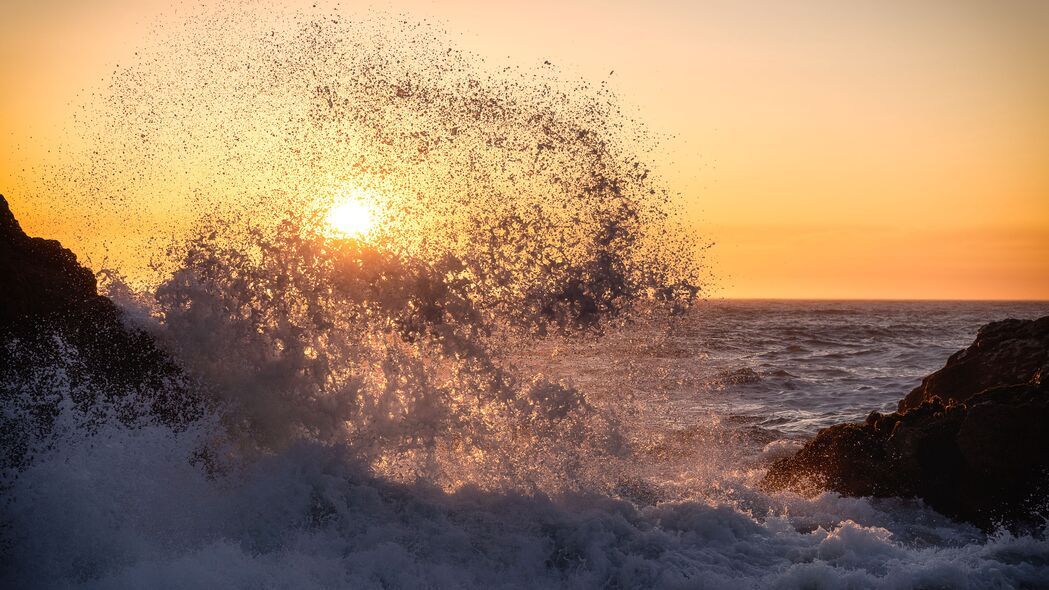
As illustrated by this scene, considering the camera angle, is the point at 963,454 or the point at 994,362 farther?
the point at 994,362

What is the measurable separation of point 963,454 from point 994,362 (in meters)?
3.10

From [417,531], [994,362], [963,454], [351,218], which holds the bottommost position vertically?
[417,531]

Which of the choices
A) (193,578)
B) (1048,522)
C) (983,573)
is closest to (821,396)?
(1048,522)

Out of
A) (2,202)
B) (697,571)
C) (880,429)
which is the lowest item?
(697,571)

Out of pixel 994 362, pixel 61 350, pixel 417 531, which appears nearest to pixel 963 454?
pixel 994 362

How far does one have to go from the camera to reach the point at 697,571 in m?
6.59

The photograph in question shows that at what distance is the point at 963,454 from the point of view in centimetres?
822

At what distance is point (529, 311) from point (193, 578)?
433 centimetres

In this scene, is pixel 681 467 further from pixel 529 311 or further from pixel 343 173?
pixel 343 173

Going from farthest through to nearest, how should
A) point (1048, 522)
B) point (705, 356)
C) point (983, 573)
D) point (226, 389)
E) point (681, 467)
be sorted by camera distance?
point (705, 356), point (681, 467), point (226, 389), point (1048, 522), point (983, 573)

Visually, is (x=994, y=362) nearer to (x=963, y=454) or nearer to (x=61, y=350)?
(x=963, y=454)

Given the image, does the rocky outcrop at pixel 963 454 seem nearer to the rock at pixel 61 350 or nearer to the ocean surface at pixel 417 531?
the ocean surface at pixel 417 531

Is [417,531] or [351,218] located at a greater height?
[351,218]

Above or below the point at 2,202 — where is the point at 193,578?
below
